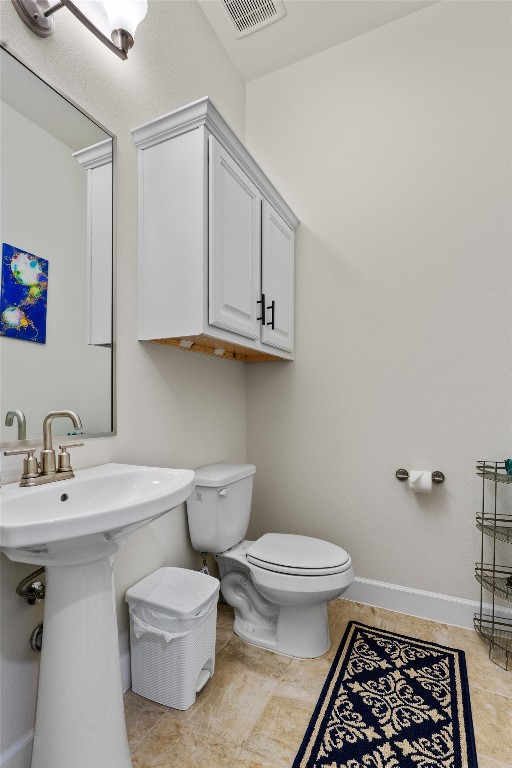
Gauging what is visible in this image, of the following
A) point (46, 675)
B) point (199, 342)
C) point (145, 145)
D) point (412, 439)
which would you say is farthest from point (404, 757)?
point (145, 145)

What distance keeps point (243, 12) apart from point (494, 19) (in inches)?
45.9

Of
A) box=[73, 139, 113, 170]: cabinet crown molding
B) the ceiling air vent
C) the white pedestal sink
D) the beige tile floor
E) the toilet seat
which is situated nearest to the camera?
the white pedestal sink

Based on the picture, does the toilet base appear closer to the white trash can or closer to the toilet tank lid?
the white trash can

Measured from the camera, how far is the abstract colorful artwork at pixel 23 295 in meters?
1.06

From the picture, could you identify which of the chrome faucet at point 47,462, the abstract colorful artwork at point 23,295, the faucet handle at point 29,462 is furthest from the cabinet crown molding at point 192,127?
the faucet handle at point 29,462

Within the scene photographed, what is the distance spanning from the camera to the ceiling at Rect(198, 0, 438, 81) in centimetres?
195

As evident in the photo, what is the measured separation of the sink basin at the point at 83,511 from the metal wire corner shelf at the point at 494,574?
131 cm

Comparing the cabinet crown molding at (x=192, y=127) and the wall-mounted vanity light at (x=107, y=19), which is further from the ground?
the wall-mounted vanity light at (x=107, y=19)

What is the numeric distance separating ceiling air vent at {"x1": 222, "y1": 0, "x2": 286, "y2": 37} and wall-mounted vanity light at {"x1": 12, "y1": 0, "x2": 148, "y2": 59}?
98 centimetres

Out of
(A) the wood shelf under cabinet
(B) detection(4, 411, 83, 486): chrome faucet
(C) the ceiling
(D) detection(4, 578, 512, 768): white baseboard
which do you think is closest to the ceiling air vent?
(C) the ceiling

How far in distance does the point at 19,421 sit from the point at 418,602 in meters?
1.89

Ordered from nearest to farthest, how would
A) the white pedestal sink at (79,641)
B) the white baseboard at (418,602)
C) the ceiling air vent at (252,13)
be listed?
1. the white pedestal sink at (79,641)
2. the white baseboard at (418,602)
3. the ceiling air vent at (252,13)

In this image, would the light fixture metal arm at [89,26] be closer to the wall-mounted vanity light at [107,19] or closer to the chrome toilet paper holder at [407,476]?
the wall-mounted vanity light at [107,19]

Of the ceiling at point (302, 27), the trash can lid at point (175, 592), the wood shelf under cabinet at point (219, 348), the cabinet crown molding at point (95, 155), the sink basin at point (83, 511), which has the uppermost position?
the ceiling at point (302, 27)
